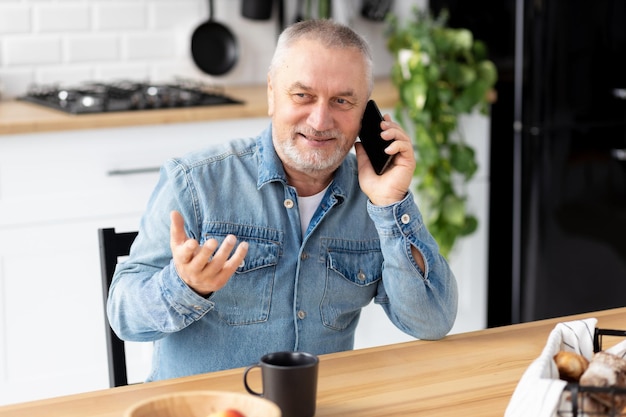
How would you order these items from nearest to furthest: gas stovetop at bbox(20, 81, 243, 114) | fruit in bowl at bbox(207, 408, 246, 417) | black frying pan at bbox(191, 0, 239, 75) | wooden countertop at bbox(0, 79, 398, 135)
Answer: fruit in bowl at bbox(207, 408, 246, 417) → wooden countertop at bbox(0, 79, 398, 135) → gas stovetop at bbox(20, 81, 243, 114) → black frying pan at bbox(191, 0, 239, 75)

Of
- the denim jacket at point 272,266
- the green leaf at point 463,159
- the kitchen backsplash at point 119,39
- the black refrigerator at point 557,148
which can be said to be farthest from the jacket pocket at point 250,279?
the black refrigerator at point 557,148

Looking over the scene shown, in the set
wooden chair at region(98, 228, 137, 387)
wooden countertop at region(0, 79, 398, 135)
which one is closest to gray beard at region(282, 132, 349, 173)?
wooden chair at region(98, 228, 137, 387)

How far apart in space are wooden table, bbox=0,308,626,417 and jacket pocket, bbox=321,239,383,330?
0.20 metres

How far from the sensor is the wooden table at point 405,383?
130 cm

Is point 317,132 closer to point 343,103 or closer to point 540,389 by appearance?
point 343,103

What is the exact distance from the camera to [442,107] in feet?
10.6

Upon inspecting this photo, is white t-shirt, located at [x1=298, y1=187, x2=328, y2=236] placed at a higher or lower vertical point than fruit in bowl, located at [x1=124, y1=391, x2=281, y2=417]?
higher

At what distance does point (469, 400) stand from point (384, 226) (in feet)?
1.32

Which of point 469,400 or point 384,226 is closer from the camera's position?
point 469,400

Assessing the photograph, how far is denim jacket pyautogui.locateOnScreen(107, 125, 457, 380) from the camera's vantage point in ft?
5.41

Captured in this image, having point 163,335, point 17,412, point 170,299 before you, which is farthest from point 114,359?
point 17,412

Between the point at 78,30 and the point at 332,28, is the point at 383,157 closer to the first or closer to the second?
the point at 332,28

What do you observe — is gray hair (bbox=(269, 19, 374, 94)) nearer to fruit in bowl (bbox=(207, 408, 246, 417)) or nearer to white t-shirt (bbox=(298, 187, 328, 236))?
white t-shirt (bbox=(298, 187, 328, 236))

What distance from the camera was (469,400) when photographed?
1336 millimetres
